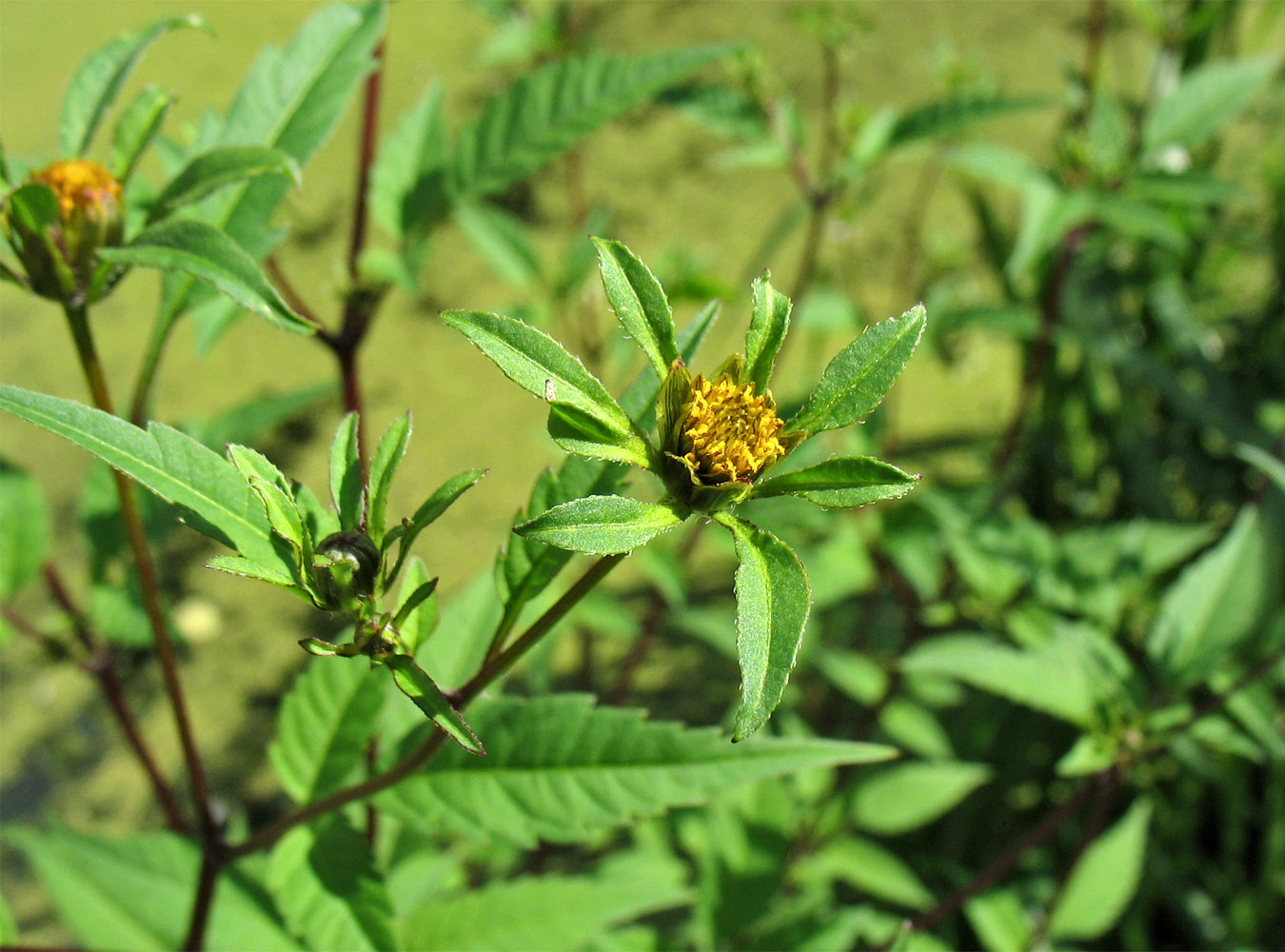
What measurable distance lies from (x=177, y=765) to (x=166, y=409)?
1006mm

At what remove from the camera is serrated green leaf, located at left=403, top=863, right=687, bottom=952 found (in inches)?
40.1

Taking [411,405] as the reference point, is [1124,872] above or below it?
below

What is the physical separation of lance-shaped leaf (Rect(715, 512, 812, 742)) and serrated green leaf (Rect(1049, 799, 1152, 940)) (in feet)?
3.45

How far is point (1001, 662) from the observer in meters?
1.22

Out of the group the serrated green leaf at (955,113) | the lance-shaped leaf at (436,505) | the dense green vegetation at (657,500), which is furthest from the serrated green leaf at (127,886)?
the serrated green leaf at (955,113)

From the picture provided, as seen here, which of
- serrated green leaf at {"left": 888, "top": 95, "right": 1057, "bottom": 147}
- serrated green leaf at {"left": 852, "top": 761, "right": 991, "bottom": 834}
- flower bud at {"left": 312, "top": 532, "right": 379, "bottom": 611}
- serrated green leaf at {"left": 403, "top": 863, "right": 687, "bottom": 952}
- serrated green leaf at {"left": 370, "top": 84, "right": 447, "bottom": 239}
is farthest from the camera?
serrated green leaf at {"left": 852, "top": 761, "right": 991, "bottom": 834}

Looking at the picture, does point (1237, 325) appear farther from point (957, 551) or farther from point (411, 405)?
point (411, 405)

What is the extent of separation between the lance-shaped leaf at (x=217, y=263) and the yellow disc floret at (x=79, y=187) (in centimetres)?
6

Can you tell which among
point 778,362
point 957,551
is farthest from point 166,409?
point 957,551

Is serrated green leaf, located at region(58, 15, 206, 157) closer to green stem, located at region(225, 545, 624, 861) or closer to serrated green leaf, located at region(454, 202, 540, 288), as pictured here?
green stem, located at region(225, 545, 624, 861)

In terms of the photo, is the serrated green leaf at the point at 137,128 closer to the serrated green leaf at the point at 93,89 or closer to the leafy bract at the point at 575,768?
the serrated green leaf at the point at 93,89

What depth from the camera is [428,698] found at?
59 centimetres

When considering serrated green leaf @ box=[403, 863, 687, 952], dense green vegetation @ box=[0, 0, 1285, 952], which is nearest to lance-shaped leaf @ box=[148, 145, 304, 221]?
dense green vegetation @ box=[0, 0, 1285, 952]

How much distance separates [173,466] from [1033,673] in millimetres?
935
